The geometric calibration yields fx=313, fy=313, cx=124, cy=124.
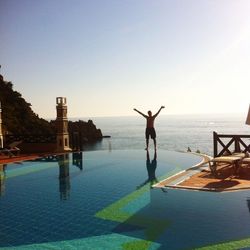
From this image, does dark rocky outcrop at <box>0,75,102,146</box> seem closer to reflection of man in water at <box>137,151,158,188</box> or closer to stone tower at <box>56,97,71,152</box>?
stone tower at <box>56,97,71,152</box>

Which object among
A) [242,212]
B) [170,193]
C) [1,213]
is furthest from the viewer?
[170,193]

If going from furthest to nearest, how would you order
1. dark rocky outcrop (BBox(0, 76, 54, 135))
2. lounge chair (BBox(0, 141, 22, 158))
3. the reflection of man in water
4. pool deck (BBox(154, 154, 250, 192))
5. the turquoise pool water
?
dark rocky outcrop (BBox(0, 76, 54, 135)) → lounge chair (BBox(0, 141, 22, 158)) → the reflection of man in water → pool deck (BBox(154, 154, 250, 192)) → the turquoise pool water

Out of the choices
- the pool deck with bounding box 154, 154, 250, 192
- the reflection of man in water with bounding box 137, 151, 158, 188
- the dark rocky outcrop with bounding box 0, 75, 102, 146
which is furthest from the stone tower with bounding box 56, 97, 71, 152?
the dark rocky outcrop with bounding box 0, 75, 102, 146

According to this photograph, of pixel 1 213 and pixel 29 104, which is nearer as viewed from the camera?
pixel 1 213

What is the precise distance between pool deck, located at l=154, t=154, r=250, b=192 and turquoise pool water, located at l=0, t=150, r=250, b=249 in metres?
0.40

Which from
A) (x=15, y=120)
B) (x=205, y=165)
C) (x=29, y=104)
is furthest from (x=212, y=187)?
(x=29, y=104)

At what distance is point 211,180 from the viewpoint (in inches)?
452

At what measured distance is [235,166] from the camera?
12188mm

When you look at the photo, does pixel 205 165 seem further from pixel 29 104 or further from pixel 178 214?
pixel 29 104

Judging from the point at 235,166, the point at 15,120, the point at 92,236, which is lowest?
the point at 92,236

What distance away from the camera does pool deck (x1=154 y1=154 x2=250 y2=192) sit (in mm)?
10461

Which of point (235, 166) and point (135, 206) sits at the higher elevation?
point (235, 166)

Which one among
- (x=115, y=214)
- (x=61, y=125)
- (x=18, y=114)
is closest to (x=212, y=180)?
(x=115, y=214)

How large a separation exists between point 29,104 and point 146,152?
191 feet
